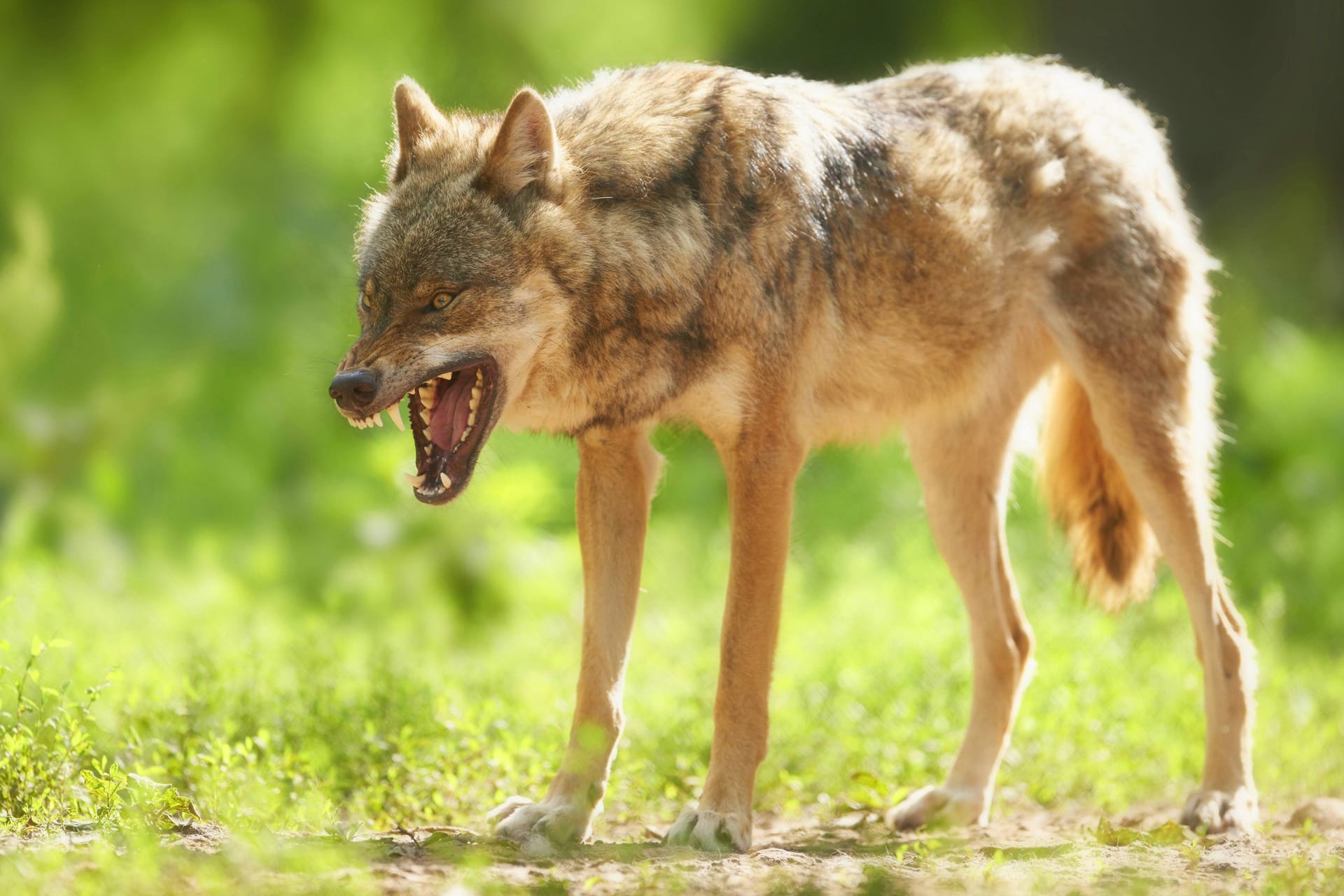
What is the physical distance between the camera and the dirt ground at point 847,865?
3.19 meters

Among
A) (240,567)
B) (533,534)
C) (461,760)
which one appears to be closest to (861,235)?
(461,760)

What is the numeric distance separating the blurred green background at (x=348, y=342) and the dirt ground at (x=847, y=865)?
1.36 meters

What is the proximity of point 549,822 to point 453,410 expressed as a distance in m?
1.14

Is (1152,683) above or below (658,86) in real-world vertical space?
below

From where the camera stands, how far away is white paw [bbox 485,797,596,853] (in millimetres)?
3904

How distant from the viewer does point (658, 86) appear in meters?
4.37

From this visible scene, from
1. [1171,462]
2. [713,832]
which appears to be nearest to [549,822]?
[713,832]

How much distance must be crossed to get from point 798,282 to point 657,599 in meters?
3.91

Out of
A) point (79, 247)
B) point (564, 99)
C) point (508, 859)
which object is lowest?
point (508, 859)

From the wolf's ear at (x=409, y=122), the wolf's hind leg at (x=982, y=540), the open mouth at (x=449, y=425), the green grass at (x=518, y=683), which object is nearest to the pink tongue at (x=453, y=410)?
the open mouth at (x=449, y=425)

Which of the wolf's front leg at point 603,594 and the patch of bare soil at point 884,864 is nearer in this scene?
the patch of bare soil at point 884,864

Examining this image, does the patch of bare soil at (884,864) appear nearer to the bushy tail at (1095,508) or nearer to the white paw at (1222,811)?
the white paw at (1222,811)

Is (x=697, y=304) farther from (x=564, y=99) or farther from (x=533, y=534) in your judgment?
(x=533, y=534)

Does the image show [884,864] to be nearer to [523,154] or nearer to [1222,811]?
[1222,811]
